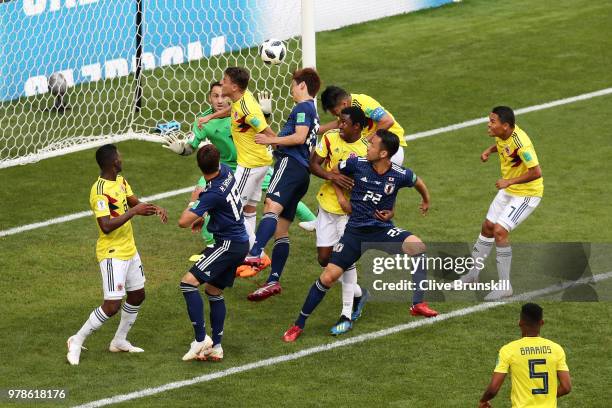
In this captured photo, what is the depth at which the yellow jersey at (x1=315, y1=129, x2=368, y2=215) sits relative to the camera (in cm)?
1246

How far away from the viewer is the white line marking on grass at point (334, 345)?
1070cm

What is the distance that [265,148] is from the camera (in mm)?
13867

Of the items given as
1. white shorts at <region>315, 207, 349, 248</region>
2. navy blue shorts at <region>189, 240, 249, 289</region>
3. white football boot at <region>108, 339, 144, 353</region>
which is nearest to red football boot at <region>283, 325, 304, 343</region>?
navy blue shorts at <region>189, 240, 249, 289</region>

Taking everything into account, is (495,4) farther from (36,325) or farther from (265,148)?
(36,325)

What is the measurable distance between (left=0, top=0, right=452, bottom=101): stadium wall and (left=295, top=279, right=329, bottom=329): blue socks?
25.5 feet

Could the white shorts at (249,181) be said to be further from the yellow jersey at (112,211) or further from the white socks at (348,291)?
the yellow jersey at (112,211)

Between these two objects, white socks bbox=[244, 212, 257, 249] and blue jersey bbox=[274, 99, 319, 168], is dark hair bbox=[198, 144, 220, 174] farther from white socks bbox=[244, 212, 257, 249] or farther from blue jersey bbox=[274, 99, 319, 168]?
white socks bbox=[244, 212, 257, 249]

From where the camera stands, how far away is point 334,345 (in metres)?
11.8

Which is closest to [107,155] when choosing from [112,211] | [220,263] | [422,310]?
[112,211]

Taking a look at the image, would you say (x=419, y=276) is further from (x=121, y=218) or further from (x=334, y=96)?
(x=121, y=218)

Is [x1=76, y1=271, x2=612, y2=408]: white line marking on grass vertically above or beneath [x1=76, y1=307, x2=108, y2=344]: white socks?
beneath

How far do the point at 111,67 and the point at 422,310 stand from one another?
28.2ft

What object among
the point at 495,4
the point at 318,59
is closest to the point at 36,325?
the point at 318,59

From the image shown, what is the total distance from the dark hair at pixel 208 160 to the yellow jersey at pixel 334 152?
5.59ft
